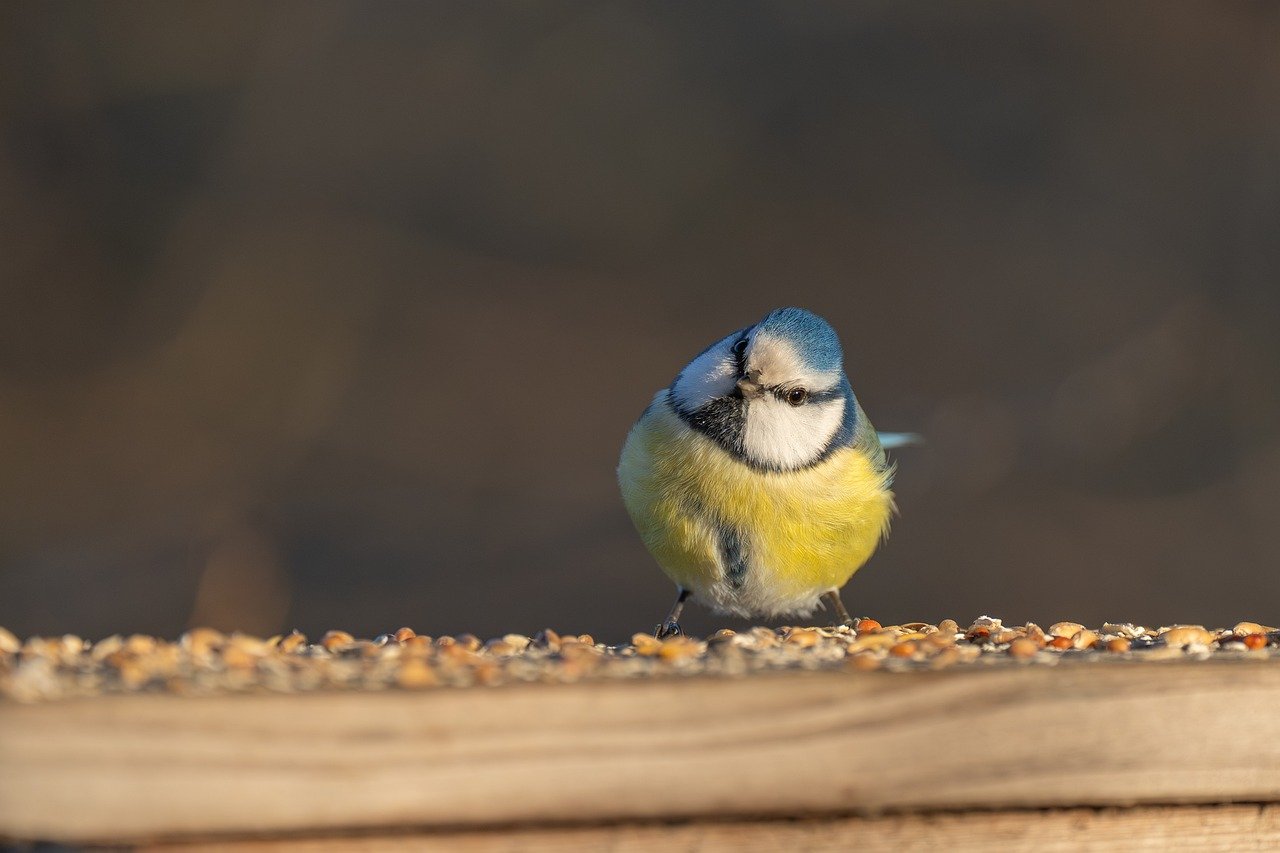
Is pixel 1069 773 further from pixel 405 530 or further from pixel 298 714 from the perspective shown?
pixel 405 530

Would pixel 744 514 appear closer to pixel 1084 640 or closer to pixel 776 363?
pixel 776 363

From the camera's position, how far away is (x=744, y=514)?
280 centimetres

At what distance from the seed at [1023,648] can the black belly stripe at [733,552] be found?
2.66 feet

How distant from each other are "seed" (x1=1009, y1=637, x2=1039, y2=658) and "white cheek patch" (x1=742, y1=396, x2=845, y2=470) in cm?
85

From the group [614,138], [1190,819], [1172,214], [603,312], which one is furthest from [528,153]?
[1190,819]

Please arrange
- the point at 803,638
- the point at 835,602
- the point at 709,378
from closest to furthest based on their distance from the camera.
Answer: the point at 803,638 < the point at 709,378 < the point at 835,602

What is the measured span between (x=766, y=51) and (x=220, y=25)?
248 cm

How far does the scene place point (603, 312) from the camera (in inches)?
266

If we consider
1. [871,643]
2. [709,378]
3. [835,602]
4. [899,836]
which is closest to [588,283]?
[835,602]

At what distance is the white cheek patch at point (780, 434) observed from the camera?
284 centimetres

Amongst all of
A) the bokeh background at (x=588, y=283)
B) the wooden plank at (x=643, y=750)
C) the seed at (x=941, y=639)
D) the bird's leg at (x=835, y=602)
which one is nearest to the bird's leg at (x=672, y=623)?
the bird's leg at (x=835, y=602)

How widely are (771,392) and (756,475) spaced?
16 centimetres

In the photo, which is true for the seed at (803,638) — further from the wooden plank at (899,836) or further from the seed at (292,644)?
the seed at (292,644)

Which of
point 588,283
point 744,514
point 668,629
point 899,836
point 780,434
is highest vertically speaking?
point 588,283
